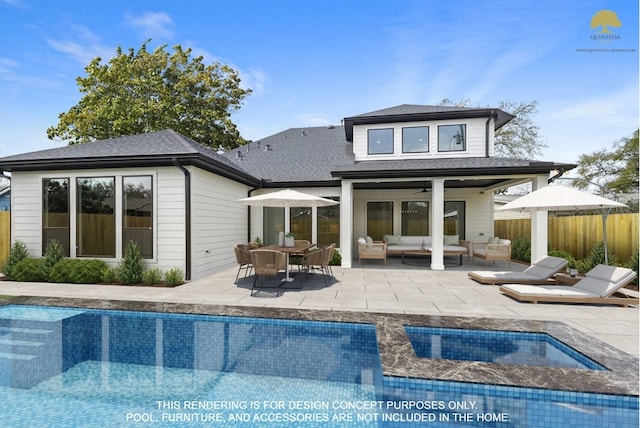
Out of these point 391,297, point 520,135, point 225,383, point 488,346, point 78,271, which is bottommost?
point 225,383

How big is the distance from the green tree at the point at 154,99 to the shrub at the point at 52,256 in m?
12.4

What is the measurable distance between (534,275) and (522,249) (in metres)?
5.73

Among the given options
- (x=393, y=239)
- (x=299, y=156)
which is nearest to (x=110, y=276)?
(x=299, y=156)

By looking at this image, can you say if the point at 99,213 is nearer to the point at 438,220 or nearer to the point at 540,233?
the point at 438,220

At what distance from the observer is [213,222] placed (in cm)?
940

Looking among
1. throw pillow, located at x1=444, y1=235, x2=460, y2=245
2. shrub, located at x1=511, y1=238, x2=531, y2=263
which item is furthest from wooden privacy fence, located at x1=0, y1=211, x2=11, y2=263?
shrub, located at x1=511, y1=238, x2=531, y2=263

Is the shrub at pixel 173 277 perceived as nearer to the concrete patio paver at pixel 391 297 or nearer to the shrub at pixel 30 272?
the concrete patio paver at pixel 391 297

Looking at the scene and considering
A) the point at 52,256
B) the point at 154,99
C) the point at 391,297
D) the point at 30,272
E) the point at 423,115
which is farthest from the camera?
the point at 154,99

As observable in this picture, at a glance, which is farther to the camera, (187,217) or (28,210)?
(28,210)

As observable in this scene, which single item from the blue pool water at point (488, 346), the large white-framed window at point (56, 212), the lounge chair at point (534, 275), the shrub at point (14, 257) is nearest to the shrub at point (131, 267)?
the large white-framed window at point (56, 212)

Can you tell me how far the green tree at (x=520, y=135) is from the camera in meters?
23.9

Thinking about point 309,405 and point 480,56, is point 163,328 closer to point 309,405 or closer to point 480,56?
point 309,405

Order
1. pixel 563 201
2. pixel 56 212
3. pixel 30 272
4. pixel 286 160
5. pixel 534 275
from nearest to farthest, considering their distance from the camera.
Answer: pixel 563 201 < pixel 534 275 < pixel 30 272 < pixel 56 212 < pixel 286 160

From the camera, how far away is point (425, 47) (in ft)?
39.3
